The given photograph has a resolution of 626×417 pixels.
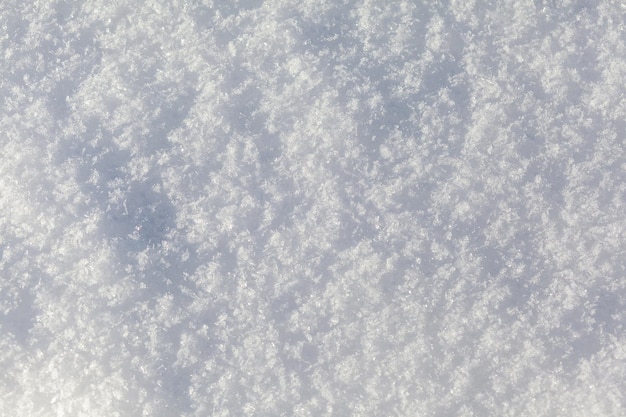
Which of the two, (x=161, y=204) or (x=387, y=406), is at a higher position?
(x=161, y=204)

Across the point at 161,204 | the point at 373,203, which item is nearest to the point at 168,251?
the point at 161,204

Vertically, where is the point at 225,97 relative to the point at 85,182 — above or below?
above

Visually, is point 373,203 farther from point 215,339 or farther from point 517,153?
point 215,339

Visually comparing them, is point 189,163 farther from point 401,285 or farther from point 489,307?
point 489,307

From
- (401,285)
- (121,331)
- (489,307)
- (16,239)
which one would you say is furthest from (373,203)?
(16,239)

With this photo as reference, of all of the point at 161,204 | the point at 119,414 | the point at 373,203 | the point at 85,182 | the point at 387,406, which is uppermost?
the point at 85,182

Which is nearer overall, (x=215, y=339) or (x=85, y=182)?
(x=215, y=339)
